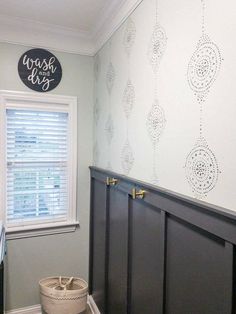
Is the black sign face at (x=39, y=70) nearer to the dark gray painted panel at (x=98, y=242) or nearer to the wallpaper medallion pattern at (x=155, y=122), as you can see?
the dark gray painted panel at (x=98, y=242)

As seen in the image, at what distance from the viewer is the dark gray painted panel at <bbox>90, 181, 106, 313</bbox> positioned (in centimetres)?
217

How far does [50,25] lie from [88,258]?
2134 mm

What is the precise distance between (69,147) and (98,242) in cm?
89

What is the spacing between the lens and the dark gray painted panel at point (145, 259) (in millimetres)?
1337

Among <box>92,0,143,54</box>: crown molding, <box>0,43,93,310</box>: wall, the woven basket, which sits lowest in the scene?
the woven basket

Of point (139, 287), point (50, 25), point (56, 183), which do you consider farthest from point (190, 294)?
point (50, 25)

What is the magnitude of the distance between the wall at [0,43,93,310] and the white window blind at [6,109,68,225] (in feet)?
0.56

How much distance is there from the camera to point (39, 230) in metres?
2.36

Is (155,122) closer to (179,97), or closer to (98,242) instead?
(179,97)

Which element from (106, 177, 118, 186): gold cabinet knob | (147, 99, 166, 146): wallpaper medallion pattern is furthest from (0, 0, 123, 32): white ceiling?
(106, 177, 118, 186): gold cabinet knob

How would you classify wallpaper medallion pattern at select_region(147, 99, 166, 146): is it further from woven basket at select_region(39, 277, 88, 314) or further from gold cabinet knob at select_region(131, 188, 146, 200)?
woven basket at select_region(39, 277, 88, 314)

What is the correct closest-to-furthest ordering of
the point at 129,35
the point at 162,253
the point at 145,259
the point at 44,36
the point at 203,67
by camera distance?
the point at 203,67
the point at 162,253
the point at 145,259
the point at 129,35
the point at 44,36

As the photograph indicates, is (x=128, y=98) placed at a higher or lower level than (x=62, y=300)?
higher

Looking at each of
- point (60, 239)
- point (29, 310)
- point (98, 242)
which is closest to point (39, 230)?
point (60, 239)
